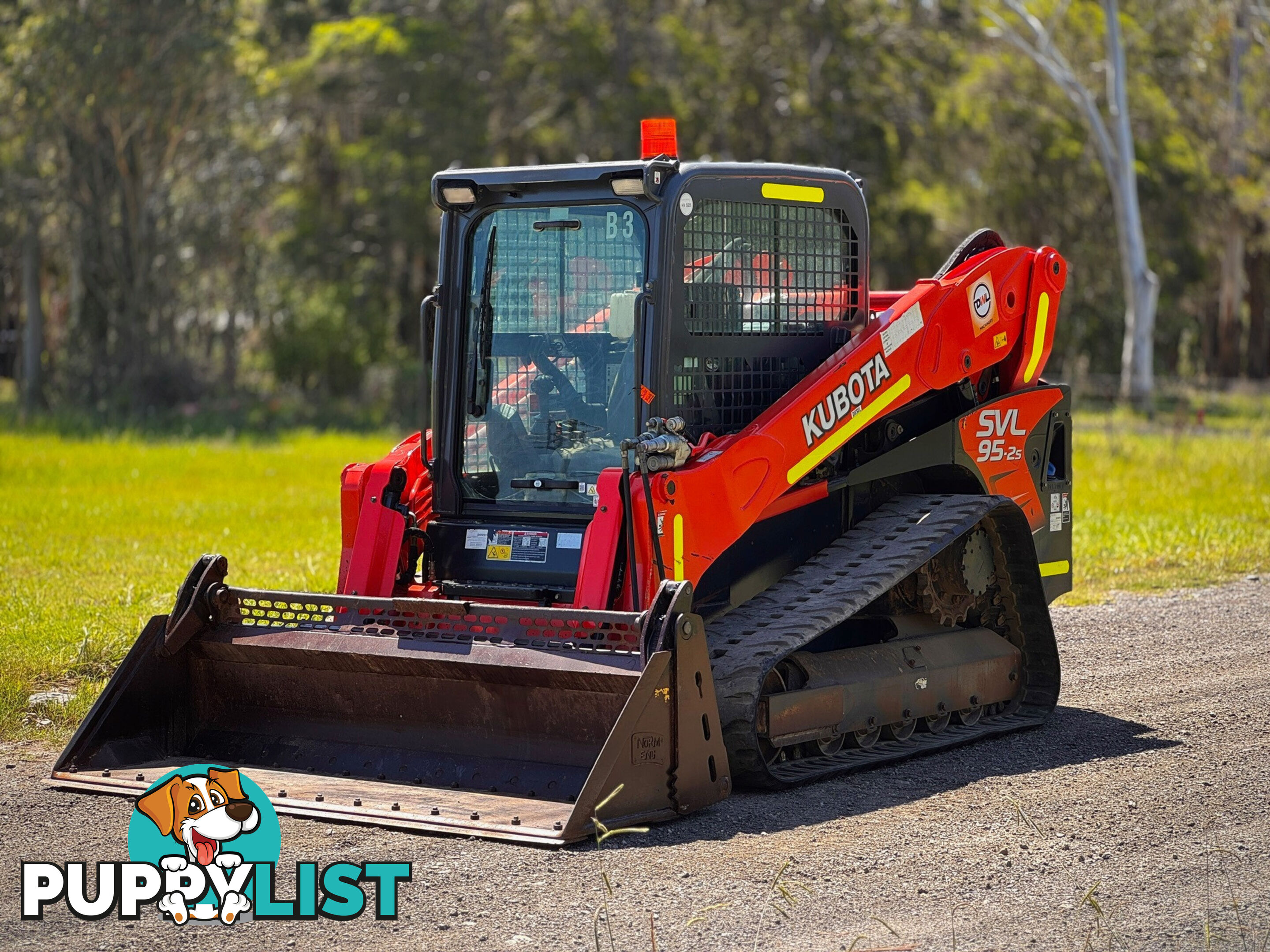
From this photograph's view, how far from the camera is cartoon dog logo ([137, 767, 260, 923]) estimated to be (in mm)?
5699

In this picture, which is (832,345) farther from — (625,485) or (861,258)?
(625,485)

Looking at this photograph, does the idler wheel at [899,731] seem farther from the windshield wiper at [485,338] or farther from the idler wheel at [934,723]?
the windshield wiper at [485,338]

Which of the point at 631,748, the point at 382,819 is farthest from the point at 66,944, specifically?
the point at 631,748

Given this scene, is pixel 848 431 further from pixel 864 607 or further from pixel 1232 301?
pixel 1232 301

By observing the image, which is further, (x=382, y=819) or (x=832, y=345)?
(x=832, y=345)

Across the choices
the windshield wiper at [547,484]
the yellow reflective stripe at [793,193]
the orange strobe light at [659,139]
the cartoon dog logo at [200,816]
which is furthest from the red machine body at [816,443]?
the cartoon dog logo at [200,816]

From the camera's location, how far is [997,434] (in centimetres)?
862

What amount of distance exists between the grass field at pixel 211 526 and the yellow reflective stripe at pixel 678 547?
129 inches

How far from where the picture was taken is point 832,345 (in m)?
8.04

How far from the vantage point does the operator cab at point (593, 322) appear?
7.26 metres

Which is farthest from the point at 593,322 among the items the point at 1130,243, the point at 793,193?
the point at 1130,243

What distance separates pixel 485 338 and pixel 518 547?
3.41ft

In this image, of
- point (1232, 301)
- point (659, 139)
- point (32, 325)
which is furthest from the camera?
point (1232, 301)

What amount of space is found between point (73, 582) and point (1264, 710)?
26.7 feet
